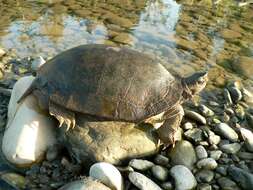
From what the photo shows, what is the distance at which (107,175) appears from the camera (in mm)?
3590

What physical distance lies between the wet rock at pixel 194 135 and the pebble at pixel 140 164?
0.69 metres

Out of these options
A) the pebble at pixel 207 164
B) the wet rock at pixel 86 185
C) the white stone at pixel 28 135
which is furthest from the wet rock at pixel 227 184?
the white stone at pixel 28 135

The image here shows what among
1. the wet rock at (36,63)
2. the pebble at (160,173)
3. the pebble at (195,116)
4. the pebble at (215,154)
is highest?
the pebble at (195,116)

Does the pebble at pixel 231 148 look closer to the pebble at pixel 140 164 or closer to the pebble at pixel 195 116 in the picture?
the pebble at pixel 195 116

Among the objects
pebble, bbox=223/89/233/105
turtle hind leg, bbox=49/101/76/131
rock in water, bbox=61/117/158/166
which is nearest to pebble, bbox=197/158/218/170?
rock in water, bbox=61/117/158/166

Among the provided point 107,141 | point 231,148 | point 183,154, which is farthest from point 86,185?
point 231,148

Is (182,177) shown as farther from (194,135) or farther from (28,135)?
(28,135)

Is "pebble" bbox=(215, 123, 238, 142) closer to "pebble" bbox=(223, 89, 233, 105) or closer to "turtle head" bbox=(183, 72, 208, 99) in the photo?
"turtle head" bbox=(183, 72, 208, 99)

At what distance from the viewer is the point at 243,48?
8.16 m

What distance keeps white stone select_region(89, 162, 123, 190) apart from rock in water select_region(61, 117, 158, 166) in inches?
8.4

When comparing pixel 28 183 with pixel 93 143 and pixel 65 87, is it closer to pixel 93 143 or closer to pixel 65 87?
pixel 93 143

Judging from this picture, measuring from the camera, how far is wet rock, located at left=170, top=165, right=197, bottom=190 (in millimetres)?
3703

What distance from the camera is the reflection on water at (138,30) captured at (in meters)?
7.25

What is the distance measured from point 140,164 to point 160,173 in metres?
0.23
